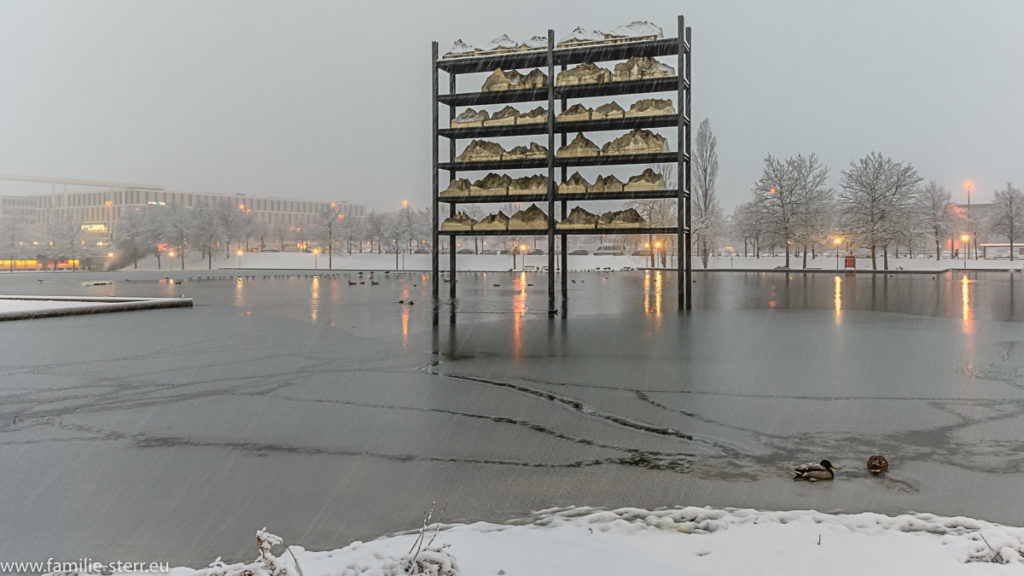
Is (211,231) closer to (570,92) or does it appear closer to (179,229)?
(179,229)

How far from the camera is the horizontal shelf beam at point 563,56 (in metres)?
19.7

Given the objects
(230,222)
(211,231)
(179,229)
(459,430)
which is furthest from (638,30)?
(230,222)

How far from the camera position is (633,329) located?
16016 millimetres

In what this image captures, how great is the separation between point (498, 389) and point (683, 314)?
488 inches

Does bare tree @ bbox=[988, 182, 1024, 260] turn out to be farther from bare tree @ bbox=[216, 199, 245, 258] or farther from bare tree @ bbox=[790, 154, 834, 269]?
bare tree @ bbox=[216, 199, 245, 258]

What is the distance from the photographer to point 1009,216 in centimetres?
8394

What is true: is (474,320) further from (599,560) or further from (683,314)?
(599,560)

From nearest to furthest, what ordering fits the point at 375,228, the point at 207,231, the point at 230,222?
the point at 207,231, the point at 230,222, the point at 375,228

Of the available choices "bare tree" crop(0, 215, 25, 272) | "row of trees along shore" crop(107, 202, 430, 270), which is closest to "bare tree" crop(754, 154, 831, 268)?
"row of trees along shore" crop(107, 202, 430, 270)

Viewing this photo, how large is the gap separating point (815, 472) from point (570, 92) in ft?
56.1

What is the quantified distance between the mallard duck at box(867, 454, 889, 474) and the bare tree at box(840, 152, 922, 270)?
6277cm

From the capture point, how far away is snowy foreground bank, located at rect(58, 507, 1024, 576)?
335 centimetres

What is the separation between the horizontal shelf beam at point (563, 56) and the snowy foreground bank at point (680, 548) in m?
17.6

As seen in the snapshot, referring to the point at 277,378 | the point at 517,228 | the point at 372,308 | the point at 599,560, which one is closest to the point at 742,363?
the point at 277,378
